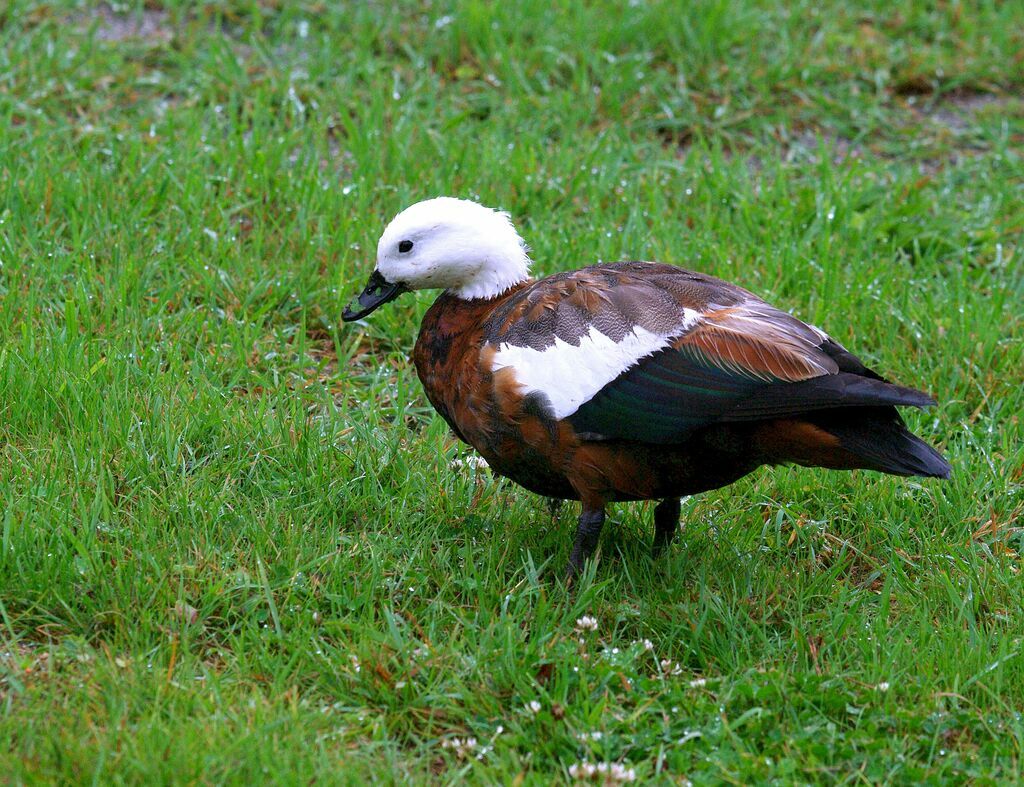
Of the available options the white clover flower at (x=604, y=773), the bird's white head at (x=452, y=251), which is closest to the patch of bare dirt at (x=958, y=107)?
the bird's white head at (x=452, y=251)

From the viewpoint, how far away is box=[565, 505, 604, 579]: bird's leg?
153 inches

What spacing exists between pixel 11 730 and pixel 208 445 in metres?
1.42

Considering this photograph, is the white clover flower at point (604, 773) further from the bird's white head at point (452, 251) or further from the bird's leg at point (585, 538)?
the bird's white head at point (452, 251)

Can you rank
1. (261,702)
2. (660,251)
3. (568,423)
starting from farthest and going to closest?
(660,251), (568,423), (261,702)

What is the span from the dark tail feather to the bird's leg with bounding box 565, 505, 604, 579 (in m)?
0.71

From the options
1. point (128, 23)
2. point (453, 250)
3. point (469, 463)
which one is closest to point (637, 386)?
point (453, 250)

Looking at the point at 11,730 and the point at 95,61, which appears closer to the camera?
the point at 11,730

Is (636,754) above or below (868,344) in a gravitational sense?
below

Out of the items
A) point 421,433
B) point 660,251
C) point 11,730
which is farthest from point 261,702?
point 660,251

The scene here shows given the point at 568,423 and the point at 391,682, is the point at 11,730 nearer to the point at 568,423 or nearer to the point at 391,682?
the point at 391,682

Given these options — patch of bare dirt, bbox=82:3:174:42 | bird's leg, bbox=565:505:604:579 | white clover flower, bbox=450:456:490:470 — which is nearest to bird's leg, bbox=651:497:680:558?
bird's leg, bbox=565:505:604:579

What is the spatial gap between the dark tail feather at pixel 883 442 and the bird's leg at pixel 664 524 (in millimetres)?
650

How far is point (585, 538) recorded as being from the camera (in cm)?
393

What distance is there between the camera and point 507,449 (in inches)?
152
